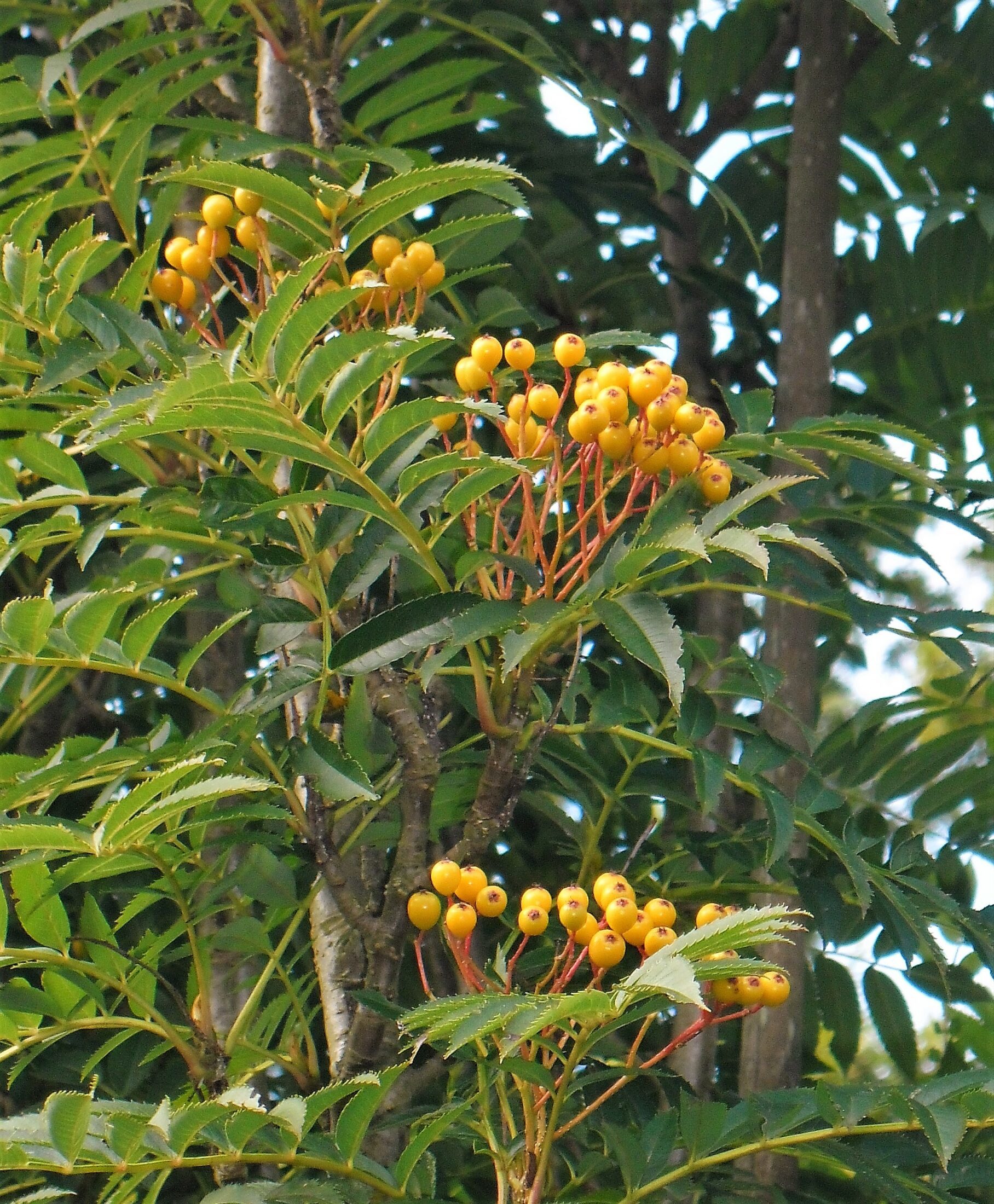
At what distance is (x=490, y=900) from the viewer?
73cm

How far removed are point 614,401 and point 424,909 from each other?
0.96ft

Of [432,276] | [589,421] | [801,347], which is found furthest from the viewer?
[801,347]

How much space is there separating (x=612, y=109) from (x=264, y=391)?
0.51 metres

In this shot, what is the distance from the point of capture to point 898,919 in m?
0.90

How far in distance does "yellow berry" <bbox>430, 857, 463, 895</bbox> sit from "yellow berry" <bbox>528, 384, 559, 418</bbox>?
0.24 m

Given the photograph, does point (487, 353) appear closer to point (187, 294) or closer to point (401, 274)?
point (401, 274)

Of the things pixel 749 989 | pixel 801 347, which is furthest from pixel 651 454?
pixel 801 347

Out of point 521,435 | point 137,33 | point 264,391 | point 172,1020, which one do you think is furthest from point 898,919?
point 137,33

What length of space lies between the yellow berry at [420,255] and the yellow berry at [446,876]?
33 cm

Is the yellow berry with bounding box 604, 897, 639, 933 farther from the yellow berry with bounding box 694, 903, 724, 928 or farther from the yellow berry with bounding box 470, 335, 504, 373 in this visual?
the yellow berry with bounding box 470, 335, 504, 373

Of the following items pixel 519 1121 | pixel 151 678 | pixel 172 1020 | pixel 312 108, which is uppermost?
pixel 312 108

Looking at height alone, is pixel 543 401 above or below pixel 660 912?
above

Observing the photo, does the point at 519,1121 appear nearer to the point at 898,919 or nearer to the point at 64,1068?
the point at 898,919

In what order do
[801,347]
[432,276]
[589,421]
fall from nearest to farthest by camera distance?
[589,421], [432,276], [801,347]
